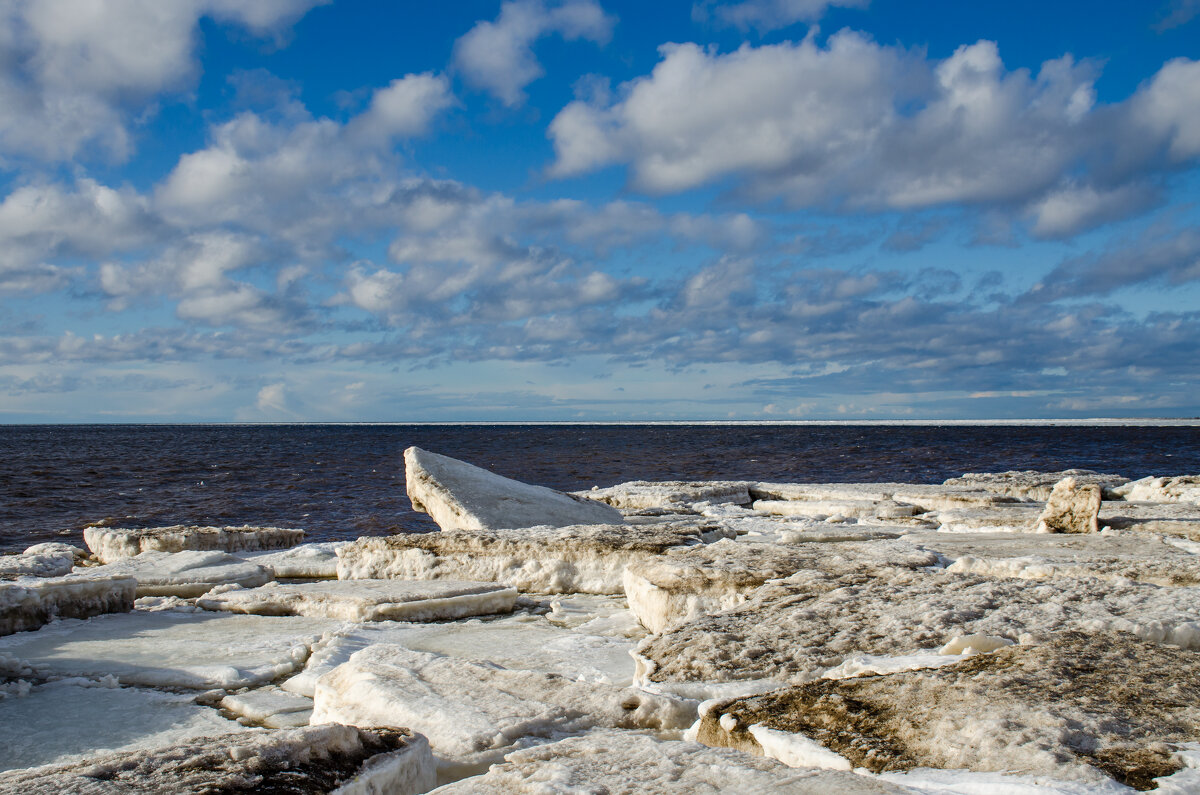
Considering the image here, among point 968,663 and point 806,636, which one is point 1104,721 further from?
point 806,636

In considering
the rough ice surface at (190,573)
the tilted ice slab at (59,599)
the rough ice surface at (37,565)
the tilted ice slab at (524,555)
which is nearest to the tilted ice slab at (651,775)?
the tilted ice slab at (524,555)

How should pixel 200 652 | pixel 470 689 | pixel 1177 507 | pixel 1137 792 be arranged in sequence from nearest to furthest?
pixel 1137 792 < pixel 470 689 < pixel 200 652 < pixel 1177 507

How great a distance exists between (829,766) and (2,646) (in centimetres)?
393

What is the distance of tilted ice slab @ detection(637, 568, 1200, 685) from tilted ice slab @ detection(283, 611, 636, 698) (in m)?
0.32

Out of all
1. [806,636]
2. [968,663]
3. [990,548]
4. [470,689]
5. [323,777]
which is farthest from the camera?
[990,548]

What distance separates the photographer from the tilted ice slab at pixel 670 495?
33.1 feet

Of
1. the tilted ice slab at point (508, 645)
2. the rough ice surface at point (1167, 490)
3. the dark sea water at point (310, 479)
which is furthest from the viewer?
the dark sea water at point (310, 479)

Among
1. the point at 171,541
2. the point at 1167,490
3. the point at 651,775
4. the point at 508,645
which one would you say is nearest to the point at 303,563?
the point at 171,541

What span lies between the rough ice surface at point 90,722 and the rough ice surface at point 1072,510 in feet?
18.0

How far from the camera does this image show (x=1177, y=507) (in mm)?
7312

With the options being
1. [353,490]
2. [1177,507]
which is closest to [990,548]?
[1177,507]

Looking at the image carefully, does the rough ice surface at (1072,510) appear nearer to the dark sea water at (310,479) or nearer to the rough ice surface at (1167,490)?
the rough ice surface at (1167,490)

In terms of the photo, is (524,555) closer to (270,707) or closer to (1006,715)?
(270,707)

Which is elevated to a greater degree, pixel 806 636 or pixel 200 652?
pixel 806 636
